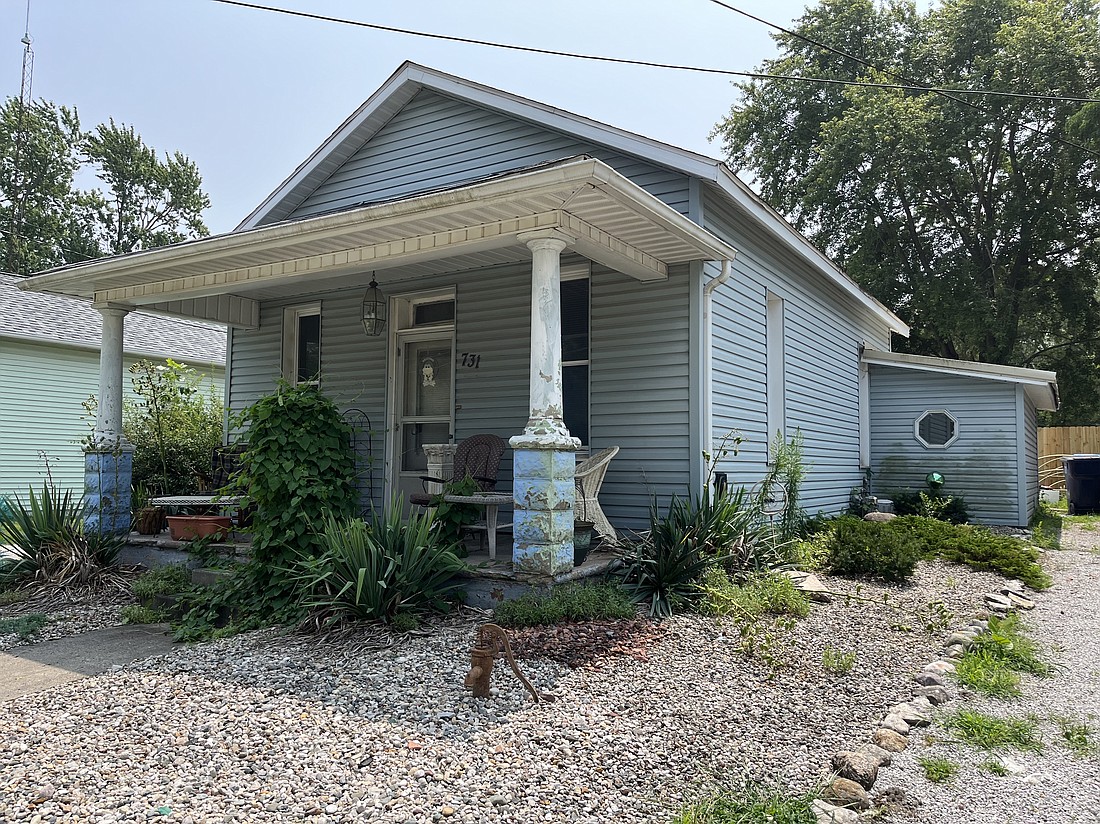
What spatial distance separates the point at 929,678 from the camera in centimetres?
414

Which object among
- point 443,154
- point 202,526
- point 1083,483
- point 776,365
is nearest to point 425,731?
point 202,526

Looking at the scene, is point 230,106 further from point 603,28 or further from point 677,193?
point 677,193

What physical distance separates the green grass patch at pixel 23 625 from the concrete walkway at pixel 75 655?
0.21 meters

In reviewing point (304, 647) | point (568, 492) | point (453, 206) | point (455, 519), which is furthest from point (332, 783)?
point (453, 206)

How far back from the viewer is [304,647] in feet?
15.0

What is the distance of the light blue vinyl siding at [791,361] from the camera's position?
714 centimetres

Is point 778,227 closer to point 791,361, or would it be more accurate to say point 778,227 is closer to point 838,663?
point 791,361

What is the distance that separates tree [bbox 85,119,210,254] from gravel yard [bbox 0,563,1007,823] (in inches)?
1208

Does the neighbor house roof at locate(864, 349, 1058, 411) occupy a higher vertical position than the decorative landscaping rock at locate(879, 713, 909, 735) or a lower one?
higher

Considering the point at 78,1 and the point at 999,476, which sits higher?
the point at 78,1

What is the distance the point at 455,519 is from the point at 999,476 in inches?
363

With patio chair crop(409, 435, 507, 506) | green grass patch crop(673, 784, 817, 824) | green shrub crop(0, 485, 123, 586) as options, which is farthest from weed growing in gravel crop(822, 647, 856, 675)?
green shrub crop(0, 485, 123, 586)

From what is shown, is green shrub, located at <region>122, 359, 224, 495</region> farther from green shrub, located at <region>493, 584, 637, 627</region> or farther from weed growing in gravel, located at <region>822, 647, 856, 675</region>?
weed growing in gravel, located at <region>822, 647, 856, 675</region>

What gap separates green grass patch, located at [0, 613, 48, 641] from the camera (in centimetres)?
541
